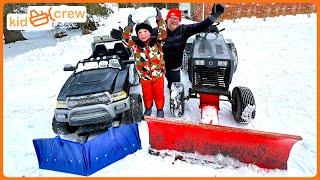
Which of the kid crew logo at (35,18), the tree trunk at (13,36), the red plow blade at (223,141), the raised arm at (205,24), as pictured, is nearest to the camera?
the red plow blade at (223,141)

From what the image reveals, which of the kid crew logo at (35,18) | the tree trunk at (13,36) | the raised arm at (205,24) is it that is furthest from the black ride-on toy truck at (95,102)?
the tree trunk at (13,36)

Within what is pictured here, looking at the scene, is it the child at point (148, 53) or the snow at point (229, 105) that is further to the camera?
the child at point (148, 53)

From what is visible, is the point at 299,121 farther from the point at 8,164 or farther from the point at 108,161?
the point at 8,164

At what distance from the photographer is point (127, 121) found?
6039 mm

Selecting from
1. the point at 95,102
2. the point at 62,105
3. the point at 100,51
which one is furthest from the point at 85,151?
the point at 100,51

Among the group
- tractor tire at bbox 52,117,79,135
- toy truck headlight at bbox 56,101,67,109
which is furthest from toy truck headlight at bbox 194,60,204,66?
tractor tire at bbox 52,117,79,135

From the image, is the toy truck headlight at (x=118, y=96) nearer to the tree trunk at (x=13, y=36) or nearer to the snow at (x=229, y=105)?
the snow at (x=229, y=105)

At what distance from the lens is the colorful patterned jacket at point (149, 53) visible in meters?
5.66

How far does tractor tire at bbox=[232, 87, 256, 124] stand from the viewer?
18.1 ft

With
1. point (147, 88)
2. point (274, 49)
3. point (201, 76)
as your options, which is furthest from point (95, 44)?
point (274, 49)

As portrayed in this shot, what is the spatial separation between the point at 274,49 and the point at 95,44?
5890mm

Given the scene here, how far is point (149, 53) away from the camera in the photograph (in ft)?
18.5

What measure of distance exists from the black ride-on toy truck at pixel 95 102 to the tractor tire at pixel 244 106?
1.74 metres

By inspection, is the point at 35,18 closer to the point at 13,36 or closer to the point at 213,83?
the point at 213,83
